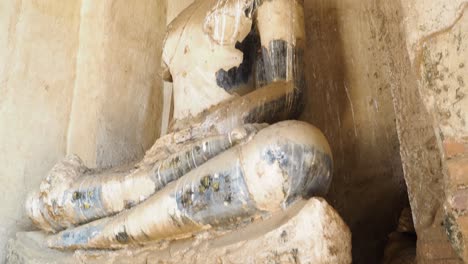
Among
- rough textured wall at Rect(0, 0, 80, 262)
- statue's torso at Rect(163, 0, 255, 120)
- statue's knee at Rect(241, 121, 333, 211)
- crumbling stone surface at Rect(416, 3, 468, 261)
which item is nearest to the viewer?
crumbling stone surface at Rect(416, 3, 468, 261)

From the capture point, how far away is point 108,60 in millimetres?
3150

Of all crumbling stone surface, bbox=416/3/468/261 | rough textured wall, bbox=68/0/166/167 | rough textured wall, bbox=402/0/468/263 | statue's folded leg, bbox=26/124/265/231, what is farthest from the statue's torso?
crumbling stone surface, bbox=416/3/468/261

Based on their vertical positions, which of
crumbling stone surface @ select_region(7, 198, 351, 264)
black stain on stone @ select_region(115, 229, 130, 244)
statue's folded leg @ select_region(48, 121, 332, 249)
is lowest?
black stain on stone @ select_region(115, 229, 130, 244)

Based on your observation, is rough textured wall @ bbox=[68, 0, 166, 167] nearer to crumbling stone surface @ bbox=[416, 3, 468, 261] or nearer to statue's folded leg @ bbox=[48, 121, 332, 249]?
statue's folded leg @ bbox=[48, 121, 332, 249]

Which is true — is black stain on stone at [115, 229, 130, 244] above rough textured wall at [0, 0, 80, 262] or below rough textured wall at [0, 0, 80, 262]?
below

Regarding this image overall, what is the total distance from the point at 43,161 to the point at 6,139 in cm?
22

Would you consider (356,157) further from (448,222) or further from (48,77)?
(48,77)

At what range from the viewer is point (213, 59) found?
8.01ft

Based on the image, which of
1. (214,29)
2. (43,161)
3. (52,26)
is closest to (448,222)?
(214,29)

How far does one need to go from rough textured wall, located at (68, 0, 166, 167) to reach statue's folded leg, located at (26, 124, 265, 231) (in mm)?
678

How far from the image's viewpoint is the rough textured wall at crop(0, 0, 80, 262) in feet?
8.75

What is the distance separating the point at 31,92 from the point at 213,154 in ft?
4.80

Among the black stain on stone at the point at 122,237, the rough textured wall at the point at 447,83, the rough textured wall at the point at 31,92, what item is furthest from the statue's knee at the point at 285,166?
the rough textured wall at the point at 31,92

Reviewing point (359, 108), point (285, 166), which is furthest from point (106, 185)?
point (359, 108)
